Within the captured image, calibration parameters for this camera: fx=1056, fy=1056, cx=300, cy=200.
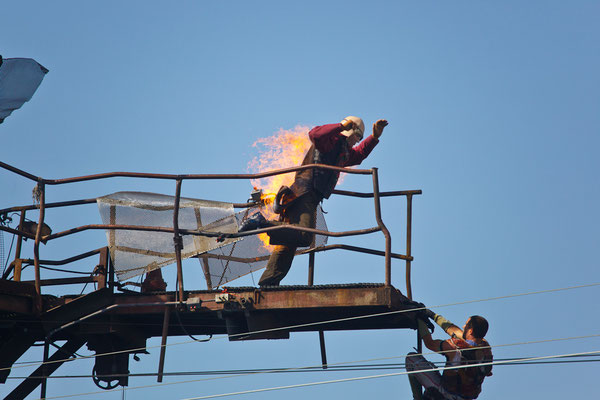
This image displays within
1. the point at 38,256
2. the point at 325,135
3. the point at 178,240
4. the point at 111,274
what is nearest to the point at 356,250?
the point at 325,135

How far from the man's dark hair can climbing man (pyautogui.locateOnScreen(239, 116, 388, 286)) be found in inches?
85.7

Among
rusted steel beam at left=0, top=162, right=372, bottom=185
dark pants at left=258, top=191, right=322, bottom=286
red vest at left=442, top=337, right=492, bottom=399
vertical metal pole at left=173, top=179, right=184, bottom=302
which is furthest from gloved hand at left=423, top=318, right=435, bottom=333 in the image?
vertical metal pole at left=173, top=179, right=184, bottom=302

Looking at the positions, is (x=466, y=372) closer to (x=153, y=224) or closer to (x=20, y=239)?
(x=153, y=224)

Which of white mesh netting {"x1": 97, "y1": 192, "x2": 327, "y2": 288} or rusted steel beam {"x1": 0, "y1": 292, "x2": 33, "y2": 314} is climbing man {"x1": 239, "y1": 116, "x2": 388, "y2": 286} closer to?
white mesh netting {"x1": 97, "y1": 192, "x2": 327, "y2": 288}

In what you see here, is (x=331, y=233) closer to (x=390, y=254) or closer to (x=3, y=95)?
(x=390, y=254)

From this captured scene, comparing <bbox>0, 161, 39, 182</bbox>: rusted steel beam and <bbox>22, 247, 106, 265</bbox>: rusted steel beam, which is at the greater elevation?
<bbox>0, 161, 39, 182</bbox>: rusted steel beam

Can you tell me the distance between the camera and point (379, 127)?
13.1 metres

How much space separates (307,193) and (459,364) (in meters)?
2.74

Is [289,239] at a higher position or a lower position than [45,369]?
higher

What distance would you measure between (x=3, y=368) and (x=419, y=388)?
4.93 meters

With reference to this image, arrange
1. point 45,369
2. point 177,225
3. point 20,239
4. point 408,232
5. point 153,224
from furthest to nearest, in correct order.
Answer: point 20,239
point 408,232
point 153,224
point 45,369
point 177,225

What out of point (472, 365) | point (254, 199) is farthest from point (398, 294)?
point (254, 199)

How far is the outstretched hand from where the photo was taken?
13020 millimetres

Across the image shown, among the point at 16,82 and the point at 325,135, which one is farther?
the point at 16,82
